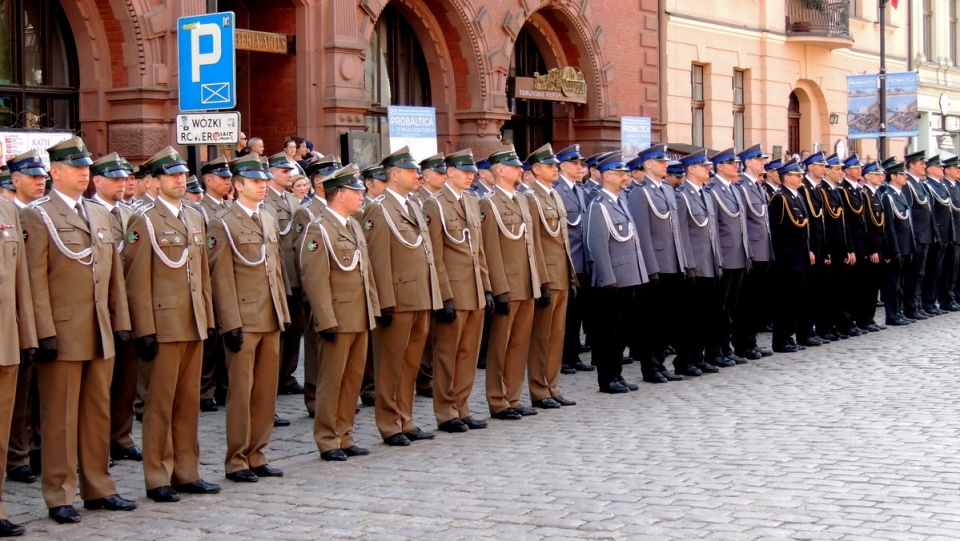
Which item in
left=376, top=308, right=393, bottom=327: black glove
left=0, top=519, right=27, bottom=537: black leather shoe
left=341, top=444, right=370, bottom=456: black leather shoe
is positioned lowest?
left=0, top=519, right=27, bottom=537: black leather shoe

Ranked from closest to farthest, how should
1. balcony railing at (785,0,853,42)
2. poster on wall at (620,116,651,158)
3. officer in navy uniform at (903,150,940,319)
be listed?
1. officer in navy uniform at (903,150,940,319)
2. poster on wall at (620,116,651,158)
3. balcony railing at (785,0,853,42)

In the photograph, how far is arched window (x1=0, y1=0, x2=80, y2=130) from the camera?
16734mm

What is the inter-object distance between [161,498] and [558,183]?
23.2 feet

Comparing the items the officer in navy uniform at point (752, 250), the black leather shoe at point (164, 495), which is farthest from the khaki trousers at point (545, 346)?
the black leather shoe at point (164, 495)

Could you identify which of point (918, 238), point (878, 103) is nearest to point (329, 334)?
point (918, 238)

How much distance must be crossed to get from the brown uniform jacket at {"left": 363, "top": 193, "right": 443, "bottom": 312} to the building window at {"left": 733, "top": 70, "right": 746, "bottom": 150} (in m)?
22.1

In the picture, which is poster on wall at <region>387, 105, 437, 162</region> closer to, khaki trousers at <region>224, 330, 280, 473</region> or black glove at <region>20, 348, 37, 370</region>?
khaki trousers at <region>224, 330, 280, 473</region>

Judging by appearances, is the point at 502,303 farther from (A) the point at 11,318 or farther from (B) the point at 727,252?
(A) the point at 11,318

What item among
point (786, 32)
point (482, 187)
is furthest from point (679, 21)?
point (482, 187)

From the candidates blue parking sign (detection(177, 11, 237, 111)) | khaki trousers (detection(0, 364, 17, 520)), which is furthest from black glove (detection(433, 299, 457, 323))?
khaki trousers (detection(0, 364, 17, 520))

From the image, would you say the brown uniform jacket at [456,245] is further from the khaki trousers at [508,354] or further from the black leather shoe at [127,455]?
the black leather shoe at [127,455]

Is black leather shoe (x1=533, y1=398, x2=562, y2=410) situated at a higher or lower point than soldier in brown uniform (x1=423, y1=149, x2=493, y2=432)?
lower

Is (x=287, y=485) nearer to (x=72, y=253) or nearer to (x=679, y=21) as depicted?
(x=72, y=253)

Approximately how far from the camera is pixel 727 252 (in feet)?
46.3
